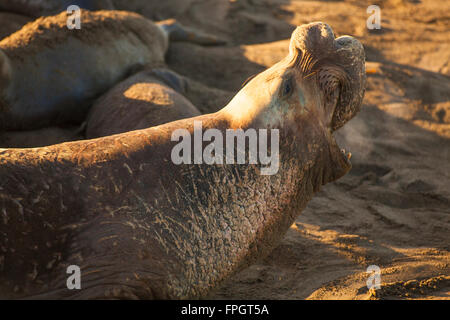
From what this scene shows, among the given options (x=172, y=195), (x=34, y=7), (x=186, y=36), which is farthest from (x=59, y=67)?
(x=172, y=195)

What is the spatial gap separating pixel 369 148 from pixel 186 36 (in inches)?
104

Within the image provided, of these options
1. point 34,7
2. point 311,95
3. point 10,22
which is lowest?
point 311,95

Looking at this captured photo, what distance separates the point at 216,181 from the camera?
230cm

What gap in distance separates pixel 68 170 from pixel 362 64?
141 centimetres

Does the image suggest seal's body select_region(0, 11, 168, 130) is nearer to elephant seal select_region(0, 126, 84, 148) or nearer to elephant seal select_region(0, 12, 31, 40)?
elephant seal select_region(0, 126, 84, 148)

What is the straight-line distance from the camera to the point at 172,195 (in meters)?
2.25

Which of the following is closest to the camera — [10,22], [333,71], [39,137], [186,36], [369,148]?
[333,71]

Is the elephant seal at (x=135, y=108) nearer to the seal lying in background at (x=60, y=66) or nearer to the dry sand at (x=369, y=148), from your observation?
the seal lying in background at (x=60, y=66)

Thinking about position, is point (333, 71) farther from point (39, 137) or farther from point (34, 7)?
point (34, 7)

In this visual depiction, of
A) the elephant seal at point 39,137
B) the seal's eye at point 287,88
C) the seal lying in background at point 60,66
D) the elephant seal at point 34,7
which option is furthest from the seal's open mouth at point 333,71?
the elephant seal at point 34,7

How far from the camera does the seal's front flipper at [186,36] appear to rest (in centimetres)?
621

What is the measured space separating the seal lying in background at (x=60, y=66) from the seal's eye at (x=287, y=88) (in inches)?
107

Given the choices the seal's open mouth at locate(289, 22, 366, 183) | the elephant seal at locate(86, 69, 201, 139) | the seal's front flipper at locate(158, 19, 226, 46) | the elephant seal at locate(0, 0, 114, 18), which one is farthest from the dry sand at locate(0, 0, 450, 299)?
the elephant seal at locate(0, 0, 114, 18)

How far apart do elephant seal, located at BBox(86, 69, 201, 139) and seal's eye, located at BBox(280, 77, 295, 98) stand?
168cm
